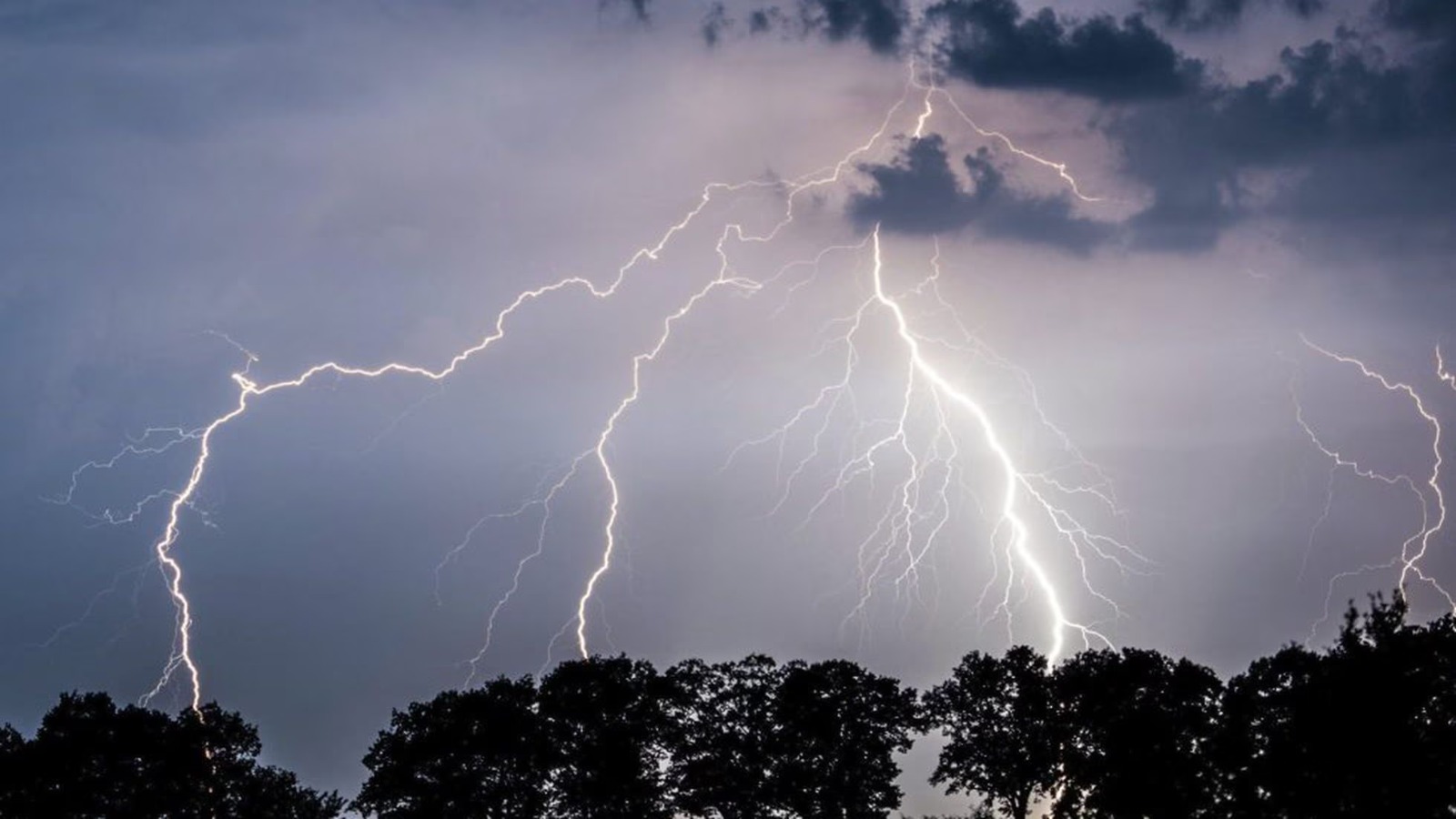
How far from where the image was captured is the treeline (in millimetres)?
45688

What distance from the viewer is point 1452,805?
102 ft

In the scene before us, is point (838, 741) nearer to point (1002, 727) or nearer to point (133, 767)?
point (1002, 727)

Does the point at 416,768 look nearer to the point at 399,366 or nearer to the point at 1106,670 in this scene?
the point at 399,366

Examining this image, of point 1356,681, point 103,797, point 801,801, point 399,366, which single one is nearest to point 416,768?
point 103,797

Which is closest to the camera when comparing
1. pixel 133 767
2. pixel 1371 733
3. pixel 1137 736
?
pixel 1371 733

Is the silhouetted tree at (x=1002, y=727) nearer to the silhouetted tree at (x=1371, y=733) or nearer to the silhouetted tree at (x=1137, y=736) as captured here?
the silhouetted tree at (x=1137, y=736)

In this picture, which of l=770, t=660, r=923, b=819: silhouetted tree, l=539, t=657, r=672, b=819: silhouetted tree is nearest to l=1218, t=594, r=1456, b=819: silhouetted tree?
l=770, t=660, r=923, b=819: silhouetted tree

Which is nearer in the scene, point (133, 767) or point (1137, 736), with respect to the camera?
point (1137, 736)

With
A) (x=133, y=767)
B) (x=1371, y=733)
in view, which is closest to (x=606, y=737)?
(x=133, y=767)

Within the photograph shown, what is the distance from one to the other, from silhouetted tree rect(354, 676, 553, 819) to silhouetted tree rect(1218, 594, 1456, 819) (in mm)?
27984

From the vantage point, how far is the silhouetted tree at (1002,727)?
50156 mm

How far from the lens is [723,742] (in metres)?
54.7

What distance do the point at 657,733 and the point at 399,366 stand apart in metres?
21.3

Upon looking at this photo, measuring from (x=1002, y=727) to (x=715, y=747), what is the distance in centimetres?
1093
